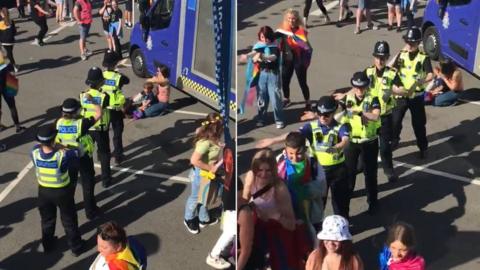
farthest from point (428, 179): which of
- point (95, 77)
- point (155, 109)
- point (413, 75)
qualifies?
point (155, 109)

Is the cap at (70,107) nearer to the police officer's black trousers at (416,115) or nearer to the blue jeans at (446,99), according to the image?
the police officer's black trousers at (416,115)

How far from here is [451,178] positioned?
28.7 feet

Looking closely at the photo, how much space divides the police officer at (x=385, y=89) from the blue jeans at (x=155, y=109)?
4.02 meters

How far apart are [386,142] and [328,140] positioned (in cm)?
196

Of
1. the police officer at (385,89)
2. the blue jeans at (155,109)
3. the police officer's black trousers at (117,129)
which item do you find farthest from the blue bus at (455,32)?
the police officer's black trousers at (117,129)

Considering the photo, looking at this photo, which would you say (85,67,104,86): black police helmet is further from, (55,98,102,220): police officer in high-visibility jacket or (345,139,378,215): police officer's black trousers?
(345,139,378,215): police officer's black trousers

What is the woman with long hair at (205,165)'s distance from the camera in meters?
7.04

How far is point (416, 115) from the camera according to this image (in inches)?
355

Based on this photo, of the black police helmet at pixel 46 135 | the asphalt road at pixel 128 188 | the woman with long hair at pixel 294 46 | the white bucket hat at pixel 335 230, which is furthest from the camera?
the woman with long hair at pixel 294 46

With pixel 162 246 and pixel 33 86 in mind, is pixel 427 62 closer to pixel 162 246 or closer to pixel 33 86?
pixel 162 246

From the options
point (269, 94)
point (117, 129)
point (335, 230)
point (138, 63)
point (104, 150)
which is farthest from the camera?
point (138, 63)

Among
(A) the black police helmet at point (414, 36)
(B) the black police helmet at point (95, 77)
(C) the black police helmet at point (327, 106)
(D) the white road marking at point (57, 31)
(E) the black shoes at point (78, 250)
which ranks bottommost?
(E) the black shoes at point (78, 250)

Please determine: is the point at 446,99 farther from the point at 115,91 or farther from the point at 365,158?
the point at 115,91

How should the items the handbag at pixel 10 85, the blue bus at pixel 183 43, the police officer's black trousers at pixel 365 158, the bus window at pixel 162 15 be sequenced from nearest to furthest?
the police officer's black trousers at pixel 365 158 < the handbag at pixel 10 85 < the blue bus at pixel 183 43 < the bus window at pixel 162 15
